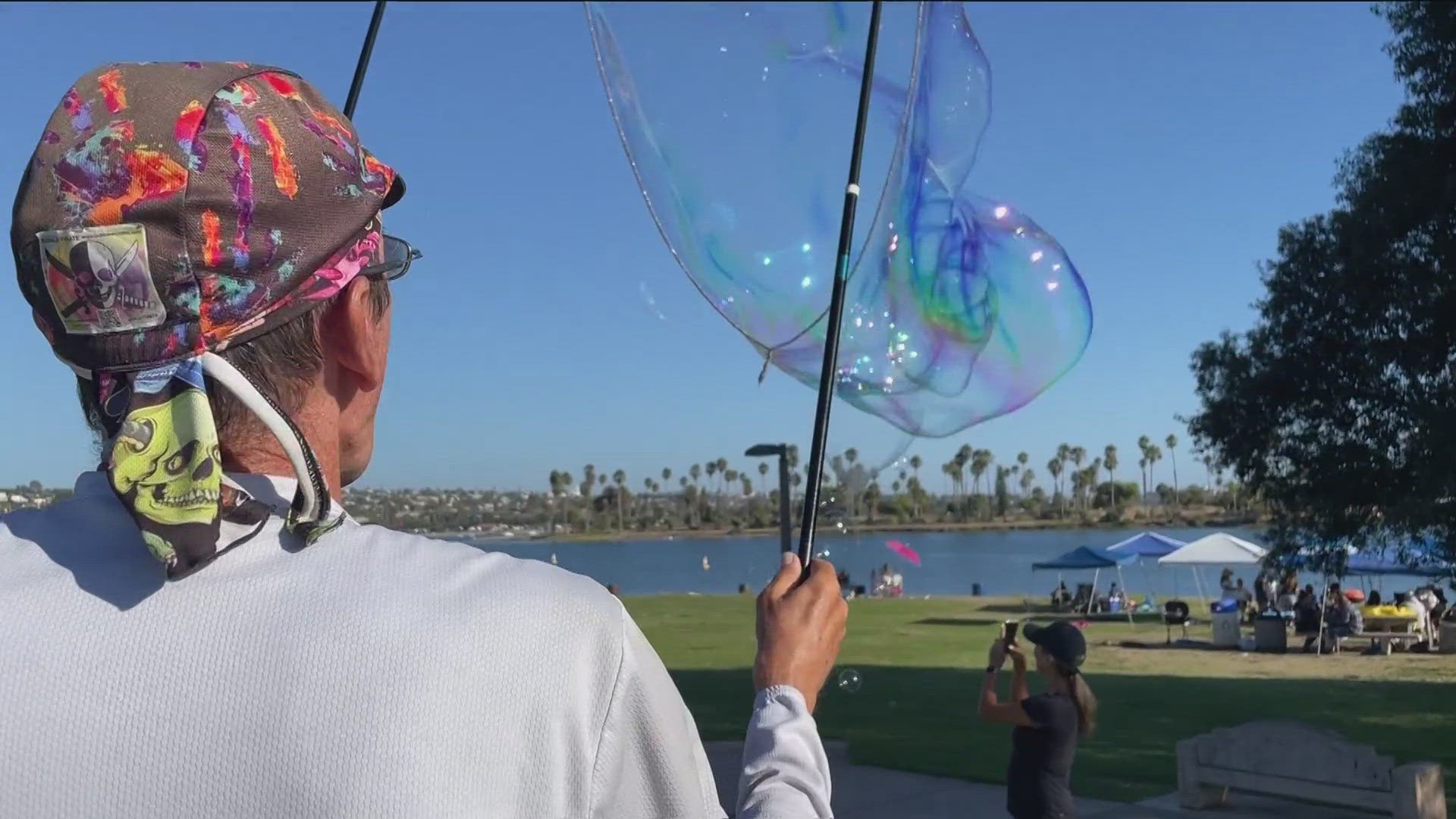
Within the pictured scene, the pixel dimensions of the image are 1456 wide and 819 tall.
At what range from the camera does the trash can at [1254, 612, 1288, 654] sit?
2419 centimetres

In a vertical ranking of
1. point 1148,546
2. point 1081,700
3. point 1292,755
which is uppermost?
point 1148,546

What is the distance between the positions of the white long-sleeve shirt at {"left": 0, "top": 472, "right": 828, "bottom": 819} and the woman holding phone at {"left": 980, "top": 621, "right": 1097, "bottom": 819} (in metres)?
5.66

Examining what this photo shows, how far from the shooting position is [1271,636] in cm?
2430

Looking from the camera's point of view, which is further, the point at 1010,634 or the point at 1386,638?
the point at 1386,638

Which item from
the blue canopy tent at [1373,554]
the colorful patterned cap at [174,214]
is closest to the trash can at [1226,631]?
the blue canopy tent at [1373,554]

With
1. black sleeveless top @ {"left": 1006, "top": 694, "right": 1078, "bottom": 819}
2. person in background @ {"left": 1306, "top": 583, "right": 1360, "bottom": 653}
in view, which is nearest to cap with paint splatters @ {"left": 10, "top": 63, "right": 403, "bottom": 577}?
black sleeveless top @ {"left": 1006, "top": 694, "right": 1078, "bottom": 819}

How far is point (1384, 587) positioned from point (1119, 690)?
45196 millimetres

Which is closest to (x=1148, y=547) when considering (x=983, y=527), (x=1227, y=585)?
(x=1227, y=585)

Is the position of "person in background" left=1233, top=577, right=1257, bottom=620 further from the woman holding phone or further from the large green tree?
the woman holding phone

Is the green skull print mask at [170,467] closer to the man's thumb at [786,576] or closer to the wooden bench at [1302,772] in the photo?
the man's thumb at [786,576]

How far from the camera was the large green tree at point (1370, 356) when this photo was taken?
15.1 m

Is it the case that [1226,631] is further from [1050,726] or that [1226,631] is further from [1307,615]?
[1050,726]

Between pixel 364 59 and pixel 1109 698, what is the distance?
15.8 metres

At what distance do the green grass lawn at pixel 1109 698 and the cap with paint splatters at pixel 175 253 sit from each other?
1037 cm
